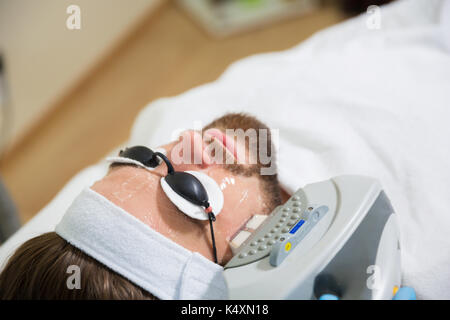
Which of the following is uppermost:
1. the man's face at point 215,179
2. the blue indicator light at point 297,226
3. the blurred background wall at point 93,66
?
the blurred background wall at point 93,66

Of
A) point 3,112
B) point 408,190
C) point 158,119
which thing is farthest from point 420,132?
point 3,112

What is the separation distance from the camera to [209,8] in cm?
257

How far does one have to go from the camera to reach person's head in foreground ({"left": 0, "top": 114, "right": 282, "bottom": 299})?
2.33ft

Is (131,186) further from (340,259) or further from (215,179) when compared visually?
(340,259)

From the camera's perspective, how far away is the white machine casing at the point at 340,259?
64 cm

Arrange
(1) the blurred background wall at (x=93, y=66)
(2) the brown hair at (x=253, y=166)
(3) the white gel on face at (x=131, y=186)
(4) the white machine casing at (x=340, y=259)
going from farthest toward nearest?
(1) the blurred background wall at (x=93, y=66), (2) the brown hair at (x=253, y=166), (3) the white gel on face at (x=131, y=186), (4) the white machine casing at (x=340, y=259)

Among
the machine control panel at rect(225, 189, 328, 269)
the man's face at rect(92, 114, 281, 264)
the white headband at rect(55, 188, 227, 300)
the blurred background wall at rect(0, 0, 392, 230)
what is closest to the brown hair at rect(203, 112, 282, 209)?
the man's face at rect(92, 114, 281, 264)

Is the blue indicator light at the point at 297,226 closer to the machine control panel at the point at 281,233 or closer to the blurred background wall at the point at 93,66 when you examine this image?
the machine control panel at the point at 281,233

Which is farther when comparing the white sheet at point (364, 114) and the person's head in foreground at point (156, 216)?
the white sheet at point (364, 114)

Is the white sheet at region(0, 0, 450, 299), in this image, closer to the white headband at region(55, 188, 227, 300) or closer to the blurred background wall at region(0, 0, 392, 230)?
the white headband at region(55, 188, 227, 300)

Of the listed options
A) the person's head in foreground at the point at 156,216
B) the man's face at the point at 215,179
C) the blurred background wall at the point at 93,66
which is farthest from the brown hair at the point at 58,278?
the blurred background wall at the point at 93,66

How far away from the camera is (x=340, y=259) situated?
67cm

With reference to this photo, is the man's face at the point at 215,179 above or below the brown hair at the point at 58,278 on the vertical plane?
above
